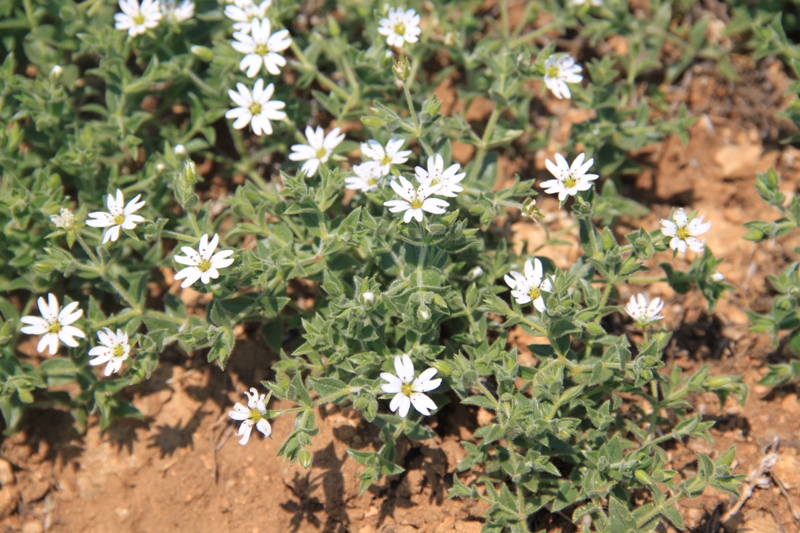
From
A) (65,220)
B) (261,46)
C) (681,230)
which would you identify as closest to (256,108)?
(261,46)

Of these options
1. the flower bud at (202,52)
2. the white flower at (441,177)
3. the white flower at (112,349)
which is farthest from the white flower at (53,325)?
the white flower at (441,177)

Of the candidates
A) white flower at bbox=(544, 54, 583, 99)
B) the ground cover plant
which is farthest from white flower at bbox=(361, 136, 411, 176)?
white flower at bbox=(544, 54, 583, 99)

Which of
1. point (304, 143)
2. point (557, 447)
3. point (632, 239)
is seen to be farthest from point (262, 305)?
point (632, 239)

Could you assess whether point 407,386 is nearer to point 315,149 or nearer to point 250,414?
point 250,414

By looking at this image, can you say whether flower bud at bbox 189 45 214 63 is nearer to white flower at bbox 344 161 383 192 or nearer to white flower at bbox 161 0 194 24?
white flower at bbox 161 0 194 24

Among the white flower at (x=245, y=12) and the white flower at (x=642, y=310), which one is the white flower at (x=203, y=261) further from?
the white flower at (x=642, y=310)

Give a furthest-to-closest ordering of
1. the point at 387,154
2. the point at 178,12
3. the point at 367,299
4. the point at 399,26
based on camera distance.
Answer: the point at 178,12 → the point at 399,26 → the point at 387,154 → the point at 367,299
